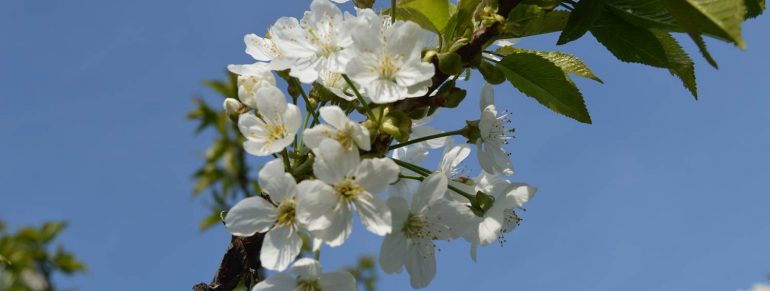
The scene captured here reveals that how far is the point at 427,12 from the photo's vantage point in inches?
67.6

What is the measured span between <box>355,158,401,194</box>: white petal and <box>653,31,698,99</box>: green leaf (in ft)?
2.60

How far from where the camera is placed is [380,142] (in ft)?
4.95

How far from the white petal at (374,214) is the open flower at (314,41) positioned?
30 cm

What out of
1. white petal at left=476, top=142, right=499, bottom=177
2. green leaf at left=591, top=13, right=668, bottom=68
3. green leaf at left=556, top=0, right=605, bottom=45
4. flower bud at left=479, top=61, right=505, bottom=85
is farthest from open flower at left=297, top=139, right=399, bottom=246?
green leaf at left=591, top=13, right=668, bottom=68

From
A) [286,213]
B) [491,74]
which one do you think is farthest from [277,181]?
[491,74]

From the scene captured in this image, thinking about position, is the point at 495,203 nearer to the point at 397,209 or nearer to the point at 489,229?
the point at 489,229

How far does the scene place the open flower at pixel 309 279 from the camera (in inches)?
60.5

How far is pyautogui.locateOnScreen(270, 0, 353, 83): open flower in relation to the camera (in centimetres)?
160

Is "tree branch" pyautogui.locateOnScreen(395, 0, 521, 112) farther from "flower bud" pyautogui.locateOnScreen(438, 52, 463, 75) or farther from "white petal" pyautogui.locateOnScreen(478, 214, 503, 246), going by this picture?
"white petal" pyautogui.locateOnScreen(478, 214, 503, 246)

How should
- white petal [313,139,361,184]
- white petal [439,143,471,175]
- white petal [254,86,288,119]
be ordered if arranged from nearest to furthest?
white petal [313,139,361,184], white petal [254,86,288,119], white petal [439,143,471,175]

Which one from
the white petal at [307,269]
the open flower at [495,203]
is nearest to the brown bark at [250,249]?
the white petal at [307,269]

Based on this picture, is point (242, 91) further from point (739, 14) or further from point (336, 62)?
point (739, 14)

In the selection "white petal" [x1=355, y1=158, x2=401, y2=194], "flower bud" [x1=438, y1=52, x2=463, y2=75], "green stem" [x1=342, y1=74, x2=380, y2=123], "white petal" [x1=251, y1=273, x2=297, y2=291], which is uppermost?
"flower bud" [x1=438, y1=52, x2=463, y2=75]

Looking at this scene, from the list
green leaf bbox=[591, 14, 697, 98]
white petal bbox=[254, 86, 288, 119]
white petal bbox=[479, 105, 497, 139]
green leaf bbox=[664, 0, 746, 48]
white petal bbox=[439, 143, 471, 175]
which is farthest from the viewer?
white petal bbox=[439, 143, 471, 175]
